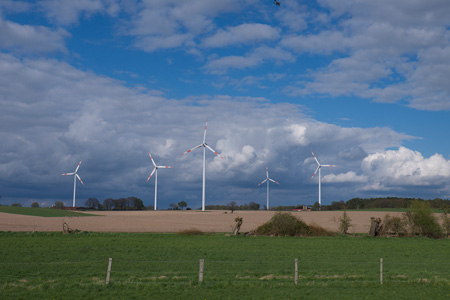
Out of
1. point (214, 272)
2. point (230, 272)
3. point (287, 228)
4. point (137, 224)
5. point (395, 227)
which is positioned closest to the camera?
point (214, 272)

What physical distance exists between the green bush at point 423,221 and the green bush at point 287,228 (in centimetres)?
1259

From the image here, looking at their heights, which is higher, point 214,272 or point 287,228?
point 287,228

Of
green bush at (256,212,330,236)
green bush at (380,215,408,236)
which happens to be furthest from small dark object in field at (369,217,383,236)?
green bush at (256,212,330,236)

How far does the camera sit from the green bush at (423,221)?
59844mm

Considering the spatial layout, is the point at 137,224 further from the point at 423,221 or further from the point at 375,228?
the point at 423,221

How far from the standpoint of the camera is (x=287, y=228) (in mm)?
58156

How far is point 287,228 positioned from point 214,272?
33.6 m

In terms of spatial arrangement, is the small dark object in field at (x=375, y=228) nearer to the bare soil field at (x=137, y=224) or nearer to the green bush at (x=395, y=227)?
the green bush at (x=395, y=227)

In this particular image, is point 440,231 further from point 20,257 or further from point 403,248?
point 20,257

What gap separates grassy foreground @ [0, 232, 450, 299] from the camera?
19.9 m

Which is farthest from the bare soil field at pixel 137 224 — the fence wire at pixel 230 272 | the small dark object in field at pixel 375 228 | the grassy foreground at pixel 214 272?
the fence wire at pixel 230 272

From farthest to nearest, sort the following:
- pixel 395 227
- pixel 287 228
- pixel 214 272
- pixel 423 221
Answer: pixel 395 227
pixel 423 221
pixel 287 228
pixel 214 272

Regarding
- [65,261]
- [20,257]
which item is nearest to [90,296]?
[65,261]

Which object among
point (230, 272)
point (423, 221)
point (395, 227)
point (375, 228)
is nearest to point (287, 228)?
point (375, 228)
